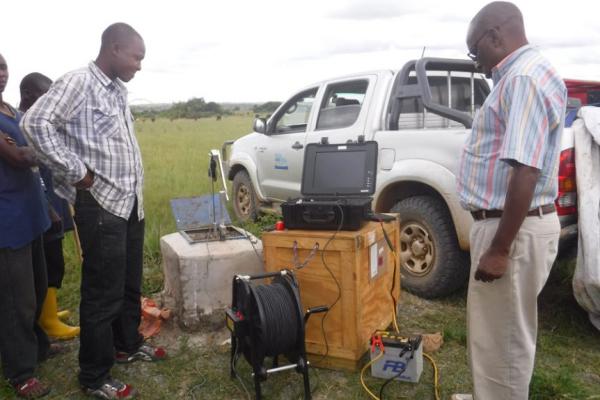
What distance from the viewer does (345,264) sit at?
316cm

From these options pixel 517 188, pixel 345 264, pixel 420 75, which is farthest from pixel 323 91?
pixel 517 188

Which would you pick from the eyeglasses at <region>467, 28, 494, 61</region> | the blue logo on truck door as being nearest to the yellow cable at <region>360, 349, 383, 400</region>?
the eyeglasses at <region>467, 28, 494, 61</region>

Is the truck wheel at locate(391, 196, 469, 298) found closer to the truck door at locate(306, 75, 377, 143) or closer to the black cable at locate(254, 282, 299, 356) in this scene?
the truck door at locate(306, 75, 377, 143)

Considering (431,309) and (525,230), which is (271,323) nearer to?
(525,230)

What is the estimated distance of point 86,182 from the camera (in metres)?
2.84

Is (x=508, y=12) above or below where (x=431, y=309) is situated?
above

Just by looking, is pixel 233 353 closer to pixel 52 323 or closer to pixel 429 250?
pixel 52 323

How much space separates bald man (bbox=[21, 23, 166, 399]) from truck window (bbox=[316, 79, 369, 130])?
2546mm

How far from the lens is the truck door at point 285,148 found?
5.88m

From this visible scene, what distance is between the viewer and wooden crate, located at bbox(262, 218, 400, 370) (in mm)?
3164

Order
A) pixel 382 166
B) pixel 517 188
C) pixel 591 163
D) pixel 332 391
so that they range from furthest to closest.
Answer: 1. pixel 382 166
2. pixel 591 163
3. pixel 332 391
4. pixel 517 188

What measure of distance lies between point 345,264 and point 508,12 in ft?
5.29

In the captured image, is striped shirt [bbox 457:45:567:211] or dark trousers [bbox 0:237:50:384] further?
dark trousers [bbox 0:237:50:384]

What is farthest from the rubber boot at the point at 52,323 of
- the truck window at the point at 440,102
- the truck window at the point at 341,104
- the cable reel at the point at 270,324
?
the truck window at the point at 440,102
